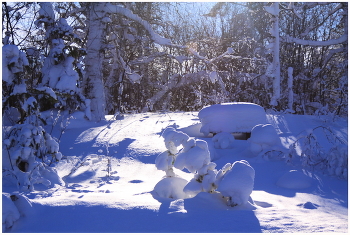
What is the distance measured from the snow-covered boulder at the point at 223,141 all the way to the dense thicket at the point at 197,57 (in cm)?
353

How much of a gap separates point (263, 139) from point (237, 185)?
2.93 meters

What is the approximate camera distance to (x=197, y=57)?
1123cm

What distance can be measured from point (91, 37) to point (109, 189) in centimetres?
621

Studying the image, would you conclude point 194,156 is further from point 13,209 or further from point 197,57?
point 197,57

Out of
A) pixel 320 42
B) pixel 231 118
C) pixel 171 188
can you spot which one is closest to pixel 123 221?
pixel 171 188

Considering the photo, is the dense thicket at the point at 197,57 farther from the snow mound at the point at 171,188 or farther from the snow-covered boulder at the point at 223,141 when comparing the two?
the snow mound at the point at 171,188

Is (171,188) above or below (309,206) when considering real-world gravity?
above

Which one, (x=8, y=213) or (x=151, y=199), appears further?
(x=151, y=199)

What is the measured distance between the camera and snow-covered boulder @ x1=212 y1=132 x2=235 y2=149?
6375 mm

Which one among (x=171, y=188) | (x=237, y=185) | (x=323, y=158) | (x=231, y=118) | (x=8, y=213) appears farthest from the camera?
(x=231, y=118)

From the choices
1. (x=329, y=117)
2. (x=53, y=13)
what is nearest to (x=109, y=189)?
(x=53, y=13)

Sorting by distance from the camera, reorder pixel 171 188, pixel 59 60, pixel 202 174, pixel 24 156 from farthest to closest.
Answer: pixel 59 60, pixel 24 156, pixel 171 188, pixel 202 174

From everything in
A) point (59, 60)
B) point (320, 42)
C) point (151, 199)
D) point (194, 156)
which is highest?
point (320, 42)

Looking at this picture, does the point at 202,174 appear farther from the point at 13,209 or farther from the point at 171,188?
the point at 13,209
